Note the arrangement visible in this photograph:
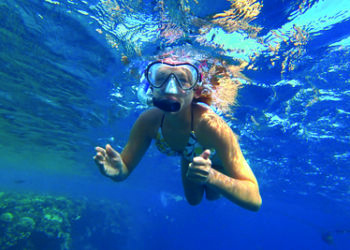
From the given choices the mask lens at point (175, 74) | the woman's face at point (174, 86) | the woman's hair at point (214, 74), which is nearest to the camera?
the woman's face at point (174, 86)

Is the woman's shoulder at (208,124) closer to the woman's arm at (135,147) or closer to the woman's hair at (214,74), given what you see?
the woman's arm at (135,147)

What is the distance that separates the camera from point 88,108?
16.0m

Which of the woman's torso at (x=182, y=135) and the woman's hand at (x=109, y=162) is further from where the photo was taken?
the woman's torso at (x=182, y=135)

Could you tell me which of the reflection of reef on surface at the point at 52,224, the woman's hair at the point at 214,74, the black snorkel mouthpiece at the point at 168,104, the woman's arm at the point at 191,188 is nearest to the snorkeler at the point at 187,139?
the black snorkel mouthpiece at the point at 168,104

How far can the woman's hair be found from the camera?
28.4 ft

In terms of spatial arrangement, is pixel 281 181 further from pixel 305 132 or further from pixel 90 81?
pixel 90 81

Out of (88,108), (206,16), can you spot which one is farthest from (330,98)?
(88,108)

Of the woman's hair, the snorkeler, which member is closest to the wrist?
the snorkeler

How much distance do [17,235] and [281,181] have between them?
A: 98.7ft

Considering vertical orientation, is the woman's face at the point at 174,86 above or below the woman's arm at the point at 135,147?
above

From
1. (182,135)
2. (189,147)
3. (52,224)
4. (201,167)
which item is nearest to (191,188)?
(189,147)

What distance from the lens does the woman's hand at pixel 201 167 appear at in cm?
272

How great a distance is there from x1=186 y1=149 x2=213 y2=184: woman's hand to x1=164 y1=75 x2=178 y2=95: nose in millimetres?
1633

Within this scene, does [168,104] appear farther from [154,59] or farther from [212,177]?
[154,59]
